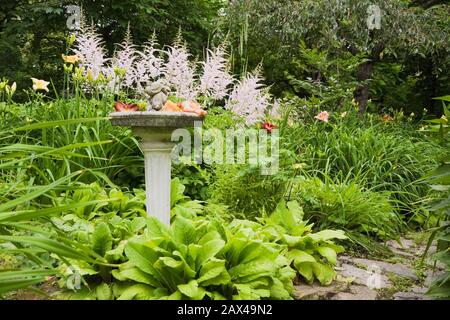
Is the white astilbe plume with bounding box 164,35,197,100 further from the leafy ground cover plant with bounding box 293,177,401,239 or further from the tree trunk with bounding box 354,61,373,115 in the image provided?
the tree trunk with bounding box 354,61,373,115

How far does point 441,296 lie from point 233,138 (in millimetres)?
1916

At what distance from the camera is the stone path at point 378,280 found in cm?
239

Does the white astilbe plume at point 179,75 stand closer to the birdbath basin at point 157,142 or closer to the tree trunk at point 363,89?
the birdbath basin at point 157,142

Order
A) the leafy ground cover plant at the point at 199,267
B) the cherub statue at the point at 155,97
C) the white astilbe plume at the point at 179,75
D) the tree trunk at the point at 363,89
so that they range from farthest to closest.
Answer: the tree trunk at the point at 363,89
the white astilbe plume at the point at 179,75
the cherub statue at the point at 155,97
the leafy ground cover plant at the point at 199,267

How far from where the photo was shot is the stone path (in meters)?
2.39

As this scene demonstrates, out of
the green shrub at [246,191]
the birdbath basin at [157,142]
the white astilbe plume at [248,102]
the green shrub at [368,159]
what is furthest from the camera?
the green shrub at [368,159]

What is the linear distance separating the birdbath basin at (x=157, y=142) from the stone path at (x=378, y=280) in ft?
2.95

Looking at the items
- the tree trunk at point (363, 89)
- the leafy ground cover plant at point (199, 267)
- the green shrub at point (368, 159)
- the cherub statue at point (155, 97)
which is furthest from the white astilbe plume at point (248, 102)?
the tree trunk at point (363, 89)

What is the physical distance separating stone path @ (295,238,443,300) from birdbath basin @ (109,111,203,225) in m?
0.90

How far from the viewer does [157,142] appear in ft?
8.18

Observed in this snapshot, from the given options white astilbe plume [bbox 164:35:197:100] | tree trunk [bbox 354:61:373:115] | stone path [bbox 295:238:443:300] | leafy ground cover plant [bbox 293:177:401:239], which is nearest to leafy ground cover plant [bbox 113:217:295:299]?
stone path [bbox 295:238:443:300]

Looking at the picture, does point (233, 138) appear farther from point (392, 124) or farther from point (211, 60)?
point (392, 124)

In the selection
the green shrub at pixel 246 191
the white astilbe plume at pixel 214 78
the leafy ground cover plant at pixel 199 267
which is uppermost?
the white astilbe plume at pixel 214 78

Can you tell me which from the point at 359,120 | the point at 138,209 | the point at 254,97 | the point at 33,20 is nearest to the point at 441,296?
the point at 138,209
